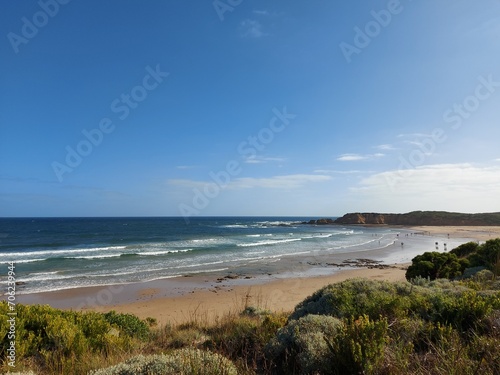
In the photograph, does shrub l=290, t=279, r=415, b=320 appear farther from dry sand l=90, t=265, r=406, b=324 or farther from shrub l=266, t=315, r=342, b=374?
dry sand l=90, t=265, r=406, b=324

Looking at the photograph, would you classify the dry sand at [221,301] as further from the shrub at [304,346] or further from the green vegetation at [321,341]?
the shrub at [304,346]

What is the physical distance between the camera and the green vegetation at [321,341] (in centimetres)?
346

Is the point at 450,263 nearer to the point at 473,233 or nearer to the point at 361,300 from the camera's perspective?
the point at 361,300

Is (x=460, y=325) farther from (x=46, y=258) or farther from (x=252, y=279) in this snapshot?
(x=46, y=258)

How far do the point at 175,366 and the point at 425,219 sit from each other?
12010cm

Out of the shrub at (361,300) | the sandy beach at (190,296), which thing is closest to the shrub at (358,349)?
the shrub at (361,300)

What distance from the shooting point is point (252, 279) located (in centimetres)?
2139

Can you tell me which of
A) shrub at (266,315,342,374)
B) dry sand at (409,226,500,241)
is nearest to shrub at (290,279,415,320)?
shrub at (266,315,342,374)

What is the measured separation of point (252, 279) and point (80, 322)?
16.0m

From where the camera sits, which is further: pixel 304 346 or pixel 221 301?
pixel 221 301

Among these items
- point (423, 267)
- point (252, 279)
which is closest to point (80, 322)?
point (423, 267)

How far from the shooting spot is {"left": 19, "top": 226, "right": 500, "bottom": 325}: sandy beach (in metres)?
14.1

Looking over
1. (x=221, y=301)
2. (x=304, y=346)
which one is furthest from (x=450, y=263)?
(x=304, y=346)

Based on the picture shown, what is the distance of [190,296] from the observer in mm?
16953
